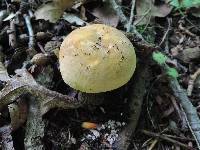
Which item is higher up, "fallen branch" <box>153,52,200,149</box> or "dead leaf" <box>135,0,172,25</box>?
"dead leaf" <box>135,0,172,25</box>

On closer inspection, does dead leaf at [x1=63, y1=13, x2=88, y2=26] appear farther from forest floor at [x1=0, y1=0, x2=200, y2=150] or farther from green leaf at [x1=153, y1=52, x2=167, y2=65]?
green leaf at [x1=153, y1=52, x2=167, y2=65]

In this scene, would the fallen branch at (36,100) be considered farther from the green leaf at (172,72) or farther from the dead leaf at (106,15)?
the dead leaf at (106,15)

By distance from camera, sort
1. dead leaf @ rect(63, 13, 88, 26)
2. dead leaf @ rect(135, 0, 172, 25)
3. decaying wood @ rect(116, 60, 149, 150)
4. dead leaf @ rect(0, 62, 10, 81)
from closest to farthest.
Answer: decaying wood @ rect(116, 60, 149, 150), dead leaf @ rect(0, 62, 10, 81), dead leaf @ rect(63, 13, 88, 26), dead leaf @ rect(135, 0, 172, 25)

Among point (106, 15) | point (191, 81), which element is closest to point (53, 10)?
point (106, 15)

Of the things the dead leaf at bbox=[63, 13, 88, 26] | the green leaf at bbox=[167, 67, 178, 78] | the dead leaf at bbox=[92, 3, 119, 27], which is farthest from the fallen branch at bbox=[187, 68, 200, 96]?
the dead leaf at bbox=[63, 13, 88, 26]

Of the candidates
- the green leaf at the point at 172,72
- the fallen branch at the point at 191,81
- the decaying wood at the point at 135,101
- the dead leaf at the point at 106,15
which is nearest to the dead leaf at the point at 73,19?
the dead leaf at the point at 106,15

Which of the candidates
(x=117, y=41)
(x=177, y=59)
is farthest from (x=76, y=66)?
(x=177, y=59)
